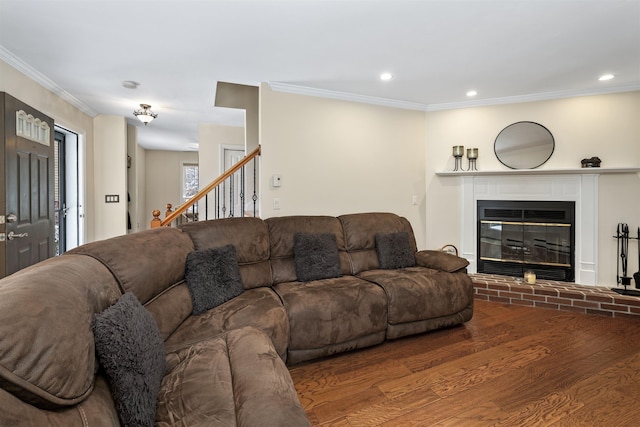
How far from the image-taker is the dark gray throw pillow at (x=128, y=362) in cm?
104

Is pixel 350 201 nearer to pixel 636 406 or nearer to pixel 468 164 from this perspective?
pixel 468 164

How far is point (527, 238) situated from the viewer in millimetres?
4172

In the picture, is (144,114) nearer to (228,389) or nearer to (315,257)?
(315,257)

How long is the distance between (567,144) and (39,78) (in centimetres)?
592

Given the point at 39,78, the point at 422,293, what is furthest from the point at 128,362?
the point at 39,78

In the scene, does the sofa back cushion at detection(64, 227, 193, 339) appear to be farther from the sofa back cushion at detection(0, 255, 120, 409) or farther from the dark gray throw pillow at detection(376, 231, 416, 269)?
the dark gray throw pillow at detection(376, 231, 416, 269)

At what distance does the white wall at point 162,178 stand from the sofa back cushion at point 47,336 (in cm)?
756

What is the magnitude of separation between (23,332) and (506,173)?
4555 mm

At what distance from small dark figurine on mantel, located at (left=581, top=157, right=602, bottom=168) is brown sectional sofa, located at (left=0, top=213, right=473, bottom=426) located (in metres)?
2.02

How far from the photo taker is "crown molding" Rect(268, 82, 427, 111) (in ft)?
11.7


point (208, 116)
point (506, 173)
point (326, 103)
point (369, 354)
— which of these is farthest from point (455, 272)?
point (208, 116)

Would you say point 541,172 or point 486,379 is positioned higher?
point 541,172

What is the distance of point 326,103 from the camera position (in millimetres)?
3828

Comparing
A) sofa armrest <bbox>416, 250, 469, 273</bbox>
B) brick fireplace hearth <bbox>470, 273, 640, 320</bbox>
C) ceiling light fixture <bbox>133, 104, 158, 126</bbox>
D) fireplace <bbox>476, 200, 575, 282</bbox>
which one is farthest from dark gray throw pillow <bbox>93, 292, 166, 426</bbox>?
fireplace <bbox>476, 200, 575, 282</bbox>
